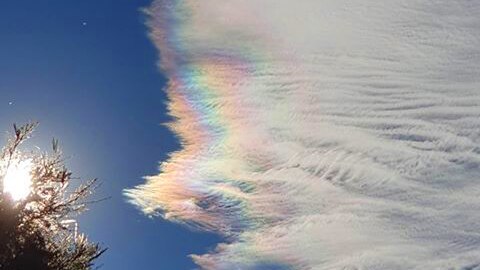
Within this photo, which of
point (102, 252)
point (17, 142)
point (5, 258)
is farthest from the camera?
point (102, 252)

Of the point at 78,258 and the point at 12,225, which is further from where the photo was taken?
the point at 78,258

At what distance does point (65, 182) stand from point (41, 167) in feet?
2.59

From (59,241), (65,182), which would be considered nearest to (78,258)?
(59,241)

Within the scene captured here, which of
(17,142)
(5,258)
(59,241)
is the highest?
(17,142)

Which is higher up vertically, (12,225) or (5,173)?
(5,173)

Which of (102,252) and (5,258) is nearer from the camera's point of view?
(5,258)

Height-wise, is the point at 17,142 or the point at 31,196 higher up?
the point at 17,142

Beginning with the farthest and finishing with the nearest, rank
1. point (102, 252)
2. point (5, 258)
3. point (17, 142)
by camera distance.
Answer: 1. point (102, 252)
2. point (17, 142)
3. point (5, 258)

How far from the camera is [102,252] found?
25438 millimetres

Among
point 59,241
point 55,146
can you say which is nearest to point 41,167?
point 55,146

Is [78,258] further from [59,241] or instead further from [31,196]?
[31,196]

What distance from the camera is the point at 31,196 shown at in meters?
23.4

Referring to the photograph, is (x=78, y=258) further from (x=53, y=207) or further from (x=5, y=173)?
(x=5, y=173)

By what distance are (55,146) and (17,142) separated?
1093 mm
